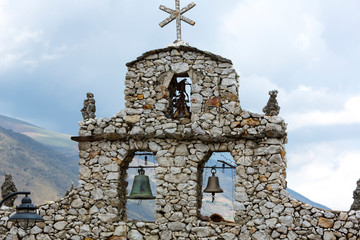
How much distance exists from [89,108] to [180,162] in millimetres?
3672

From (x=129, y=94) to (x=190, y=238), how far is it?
480 cm

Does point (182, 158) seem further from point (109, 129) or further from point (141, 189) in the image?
point (109, 129)

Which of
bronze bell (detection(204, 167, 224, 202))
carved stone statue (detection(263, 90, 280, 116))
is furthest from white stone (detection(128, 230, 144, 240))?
carved stone statue (detection(263, 90, 280, 116))

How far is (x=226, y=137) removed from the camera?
1633cm

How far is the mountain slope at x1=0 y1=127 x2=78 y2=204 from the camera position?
9519 centimetres

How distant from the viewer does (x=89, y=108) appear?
58.9 ft

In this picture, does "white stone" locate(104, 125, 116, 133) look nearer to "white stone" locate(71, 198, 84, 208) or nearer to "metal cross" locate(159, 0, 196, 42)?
"white stone" locate(71, 198, 84, 208)

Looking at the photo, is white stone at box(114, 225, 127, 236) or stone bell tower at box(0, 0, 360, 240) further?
white stone at box(114, 225, 127, 236)

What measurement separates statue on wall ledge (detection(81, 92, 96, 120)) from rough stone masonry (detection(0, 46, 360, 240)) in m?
0.48

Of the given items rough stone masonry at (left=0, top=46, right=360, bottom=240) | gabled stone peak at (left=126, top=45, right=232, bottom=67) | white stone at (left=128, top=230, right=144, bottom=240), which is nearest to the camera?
rough stone masonry at (left=0, top=46, right=360, bottom=240)

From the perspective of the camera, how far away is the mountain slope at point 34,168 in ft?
312

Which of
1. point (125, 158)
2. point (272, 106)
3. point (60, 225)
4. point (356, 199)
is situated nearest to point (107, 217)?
point (60, 225)

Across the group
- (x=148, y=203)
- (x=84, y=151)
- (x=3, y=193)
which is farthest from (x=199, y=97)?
(x=148, y=203)

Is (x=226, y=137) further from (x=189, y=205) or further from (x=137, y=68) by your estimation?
(x=137, y=68)
